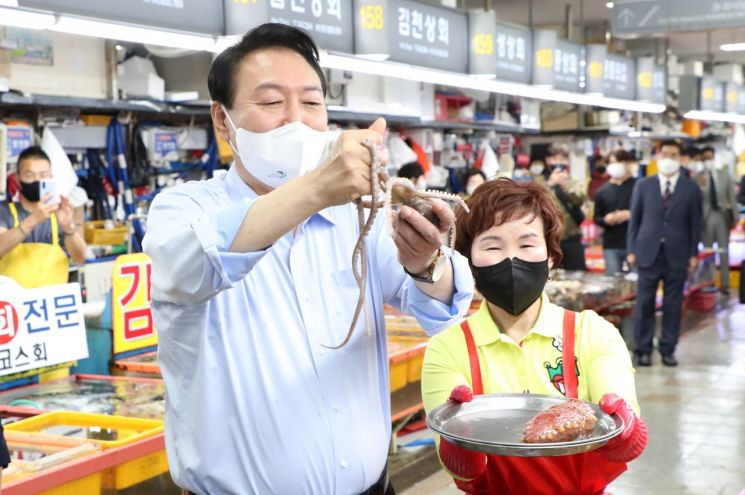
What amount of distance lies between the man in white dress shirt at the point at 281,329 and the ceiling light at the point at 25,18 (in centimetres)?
210

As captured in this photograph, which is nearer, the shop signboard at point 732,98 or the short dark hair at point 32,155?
the short dark hair at point 32,155

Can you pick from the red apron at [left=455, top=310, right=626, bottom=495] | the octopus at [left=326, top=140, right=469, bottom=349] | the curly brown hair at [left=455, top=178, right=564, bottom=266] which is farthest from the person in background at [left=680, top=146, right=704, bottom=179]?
the octopus at [left=326, top=140, right=469, bottom=349]

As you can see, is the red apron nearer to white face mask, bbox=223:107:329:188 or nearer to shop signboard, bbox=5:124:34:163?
white face mask, bbox=223:107:329:188

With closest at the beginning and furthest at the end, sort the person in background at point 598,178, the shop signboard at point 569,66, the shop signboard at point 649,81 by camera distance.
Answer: the shop signboard at point 569,66 → the shop signboard at point 649,81 → the person in background at point 598,178

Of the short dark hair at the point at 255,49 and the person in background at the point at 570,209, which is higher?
the short dark hair at the point at 255,49

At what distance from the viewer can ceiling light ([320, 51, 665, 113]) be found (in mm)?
A: 6105

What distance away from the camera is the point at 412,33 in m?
6.63

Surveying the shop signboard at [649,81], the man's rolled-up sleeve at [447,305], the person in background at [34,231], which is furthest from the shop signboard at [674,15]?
the man's rolled-up sleeve at [447,305]

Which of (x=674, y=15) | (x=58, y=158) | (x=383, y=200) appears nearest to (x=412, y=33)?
(x=58, y=158)

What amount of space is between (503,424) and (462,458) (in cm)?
13

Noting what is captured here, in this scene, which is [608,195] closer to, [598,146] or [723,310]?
[723,310]

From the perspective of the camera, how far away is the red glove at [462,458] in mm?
2141

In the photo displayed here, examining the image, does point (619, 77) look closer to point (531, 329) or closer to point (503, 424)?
point (531, 329)

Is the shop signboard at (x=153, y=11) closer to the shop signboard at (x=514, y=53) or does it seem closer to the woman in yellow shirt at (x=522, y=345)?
the woman in yellow shirt at (x=522, y=345)
